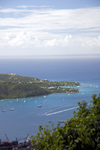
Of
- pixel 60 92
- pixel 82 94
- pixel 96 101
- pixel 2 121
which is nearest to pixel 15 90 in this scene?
pixel 60 92

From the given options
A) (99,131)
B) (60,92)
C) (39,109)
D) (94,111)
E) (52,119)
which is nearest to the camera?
(99,131)

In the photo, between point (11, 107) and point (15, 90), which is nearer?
point (11, 107)

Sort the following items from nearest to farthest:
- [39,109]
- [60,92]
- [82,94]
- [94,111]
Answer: [94,111], [39,109], [82,94], [60,92]

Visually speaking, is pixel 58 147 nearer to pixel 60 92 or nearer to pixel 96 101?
pixel 96 101

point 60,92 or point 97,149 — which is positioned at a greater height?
point 60,92

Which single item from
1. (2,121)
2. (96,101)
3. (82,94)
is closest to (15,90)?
(82,94)

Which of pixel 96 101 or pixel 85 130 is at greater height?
pixel 96 101

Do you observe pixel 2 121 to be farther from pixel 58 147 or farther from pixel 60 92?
pixel 58 147

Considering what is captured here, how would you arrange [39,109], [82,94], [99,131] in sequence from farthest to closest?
[82,94] < [39,109] < [99,131]

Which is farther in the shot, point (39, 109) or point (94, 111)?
point (39, 109)

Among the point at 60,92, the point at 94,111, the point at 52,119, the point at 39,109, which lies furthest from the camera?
the point at 60,92
